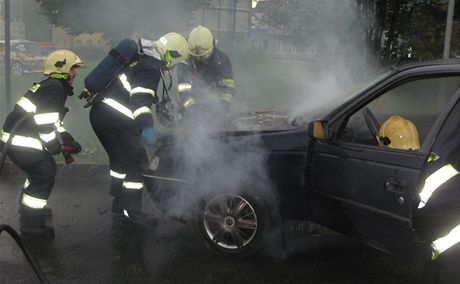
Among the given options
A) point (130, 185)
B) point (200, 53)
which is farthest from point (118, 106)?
point (200, 53)

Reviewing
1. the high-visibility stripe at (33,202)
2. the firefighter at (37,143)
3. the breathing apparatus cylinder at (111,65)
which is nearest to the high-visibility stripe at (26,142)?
the firefighter at (37,143)

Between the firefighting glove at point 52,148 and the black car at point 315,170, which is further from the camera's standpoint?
the firefighting glove at point 52,148

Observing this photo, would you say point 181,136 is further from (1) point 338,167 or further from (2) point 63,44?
(2) point 63,44

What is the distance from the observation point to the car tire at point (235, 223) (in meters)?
3.81

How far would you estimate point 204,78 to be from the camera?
5773 mm

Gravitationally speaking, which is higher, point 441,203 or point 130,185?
point 441,203

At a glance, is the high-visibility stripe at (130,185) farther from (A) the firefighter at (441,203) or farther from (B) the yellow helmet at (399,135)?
(A) the firefighter at (441,203)

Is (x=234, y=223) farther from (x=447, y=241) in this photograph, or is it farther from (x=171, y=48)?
(x=447, y=241)

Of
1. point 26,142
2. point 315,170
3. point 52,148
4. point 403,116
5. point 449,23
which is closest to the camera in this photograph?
point 315,170

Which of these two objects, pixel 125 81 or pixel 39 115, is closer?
pixel 39 115

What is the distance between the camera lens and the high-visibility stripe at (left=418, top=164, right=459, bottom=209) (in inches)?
87.0

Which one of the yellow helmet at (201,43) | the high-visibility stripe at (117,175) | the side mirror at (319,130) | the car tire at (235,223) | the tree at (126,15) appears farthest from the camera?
the tree at (126,15)

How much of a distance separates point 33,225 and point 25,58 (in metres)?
16.8

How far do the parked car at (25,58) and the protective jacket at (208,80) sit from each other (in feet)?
49.6
